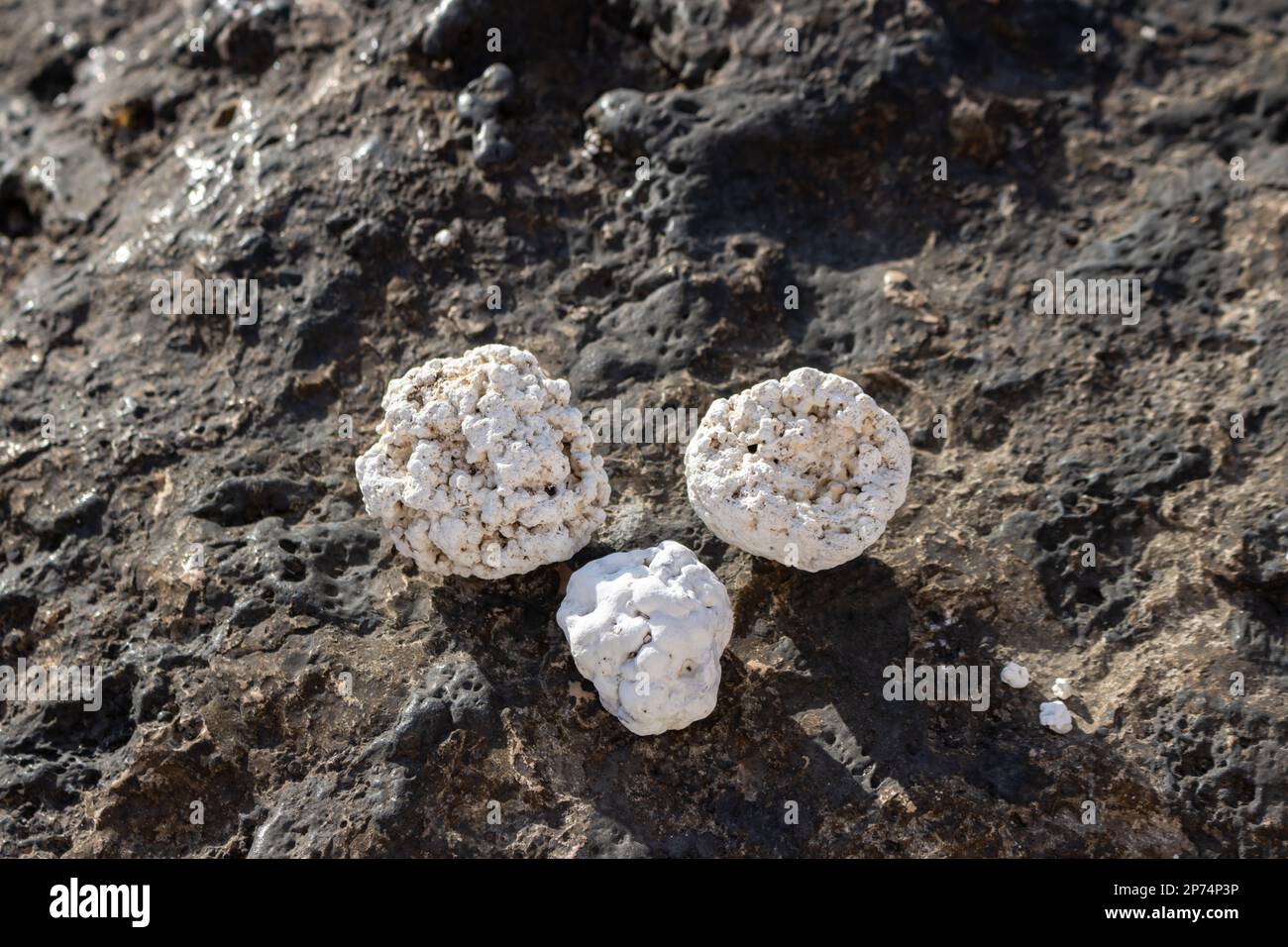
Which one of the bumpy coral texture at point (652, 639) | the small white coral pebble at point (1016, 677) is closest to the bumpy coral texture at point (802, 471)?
the bumpy coral texture at point (652, 639)

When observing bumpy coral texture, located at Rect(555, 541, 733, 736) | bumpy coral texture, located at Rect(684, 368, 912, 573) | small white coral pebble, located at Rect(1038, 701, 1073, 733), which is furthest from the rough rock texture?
bumpy coral texture, located at Rect(684, 368, 912, 573)

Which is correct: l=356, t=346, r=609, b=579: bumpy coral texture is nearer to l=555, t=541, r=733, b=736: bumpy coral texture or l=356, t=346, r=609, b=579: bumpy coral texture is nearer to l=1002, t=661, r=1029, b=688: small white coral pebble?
l=555, t=541, r=733, b=736: bumpy coral texture

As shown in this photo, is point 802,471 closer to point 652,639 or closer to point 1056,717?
point 652,639

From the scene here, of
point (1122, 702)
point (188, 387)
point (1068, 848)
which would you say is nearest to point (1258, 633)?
point (1122, 702)

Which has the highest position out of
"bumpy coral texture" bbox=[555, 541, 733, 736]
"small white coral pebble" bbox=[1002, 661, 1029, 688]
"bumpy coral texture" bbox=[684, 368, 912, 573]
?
"bumpy coral texture" bbox=[684, 368, 912, 573]

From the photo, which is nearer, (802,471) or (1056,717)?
(1056,717)

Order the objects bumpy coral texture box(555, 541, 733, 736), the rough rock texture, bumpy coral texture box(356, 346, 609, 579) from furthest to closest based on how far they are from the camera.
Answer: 1. bumpy coral texture box(356, 346, 609, 579)
2. the rough rock texture
3. bumpy coral texture box(555, 541, 733, 736)

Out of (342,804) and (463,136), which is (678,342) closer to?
(463,136)

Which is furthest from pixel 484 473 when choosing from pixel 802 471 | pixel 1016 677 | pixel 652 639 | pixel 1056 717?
pixel 1056 717
